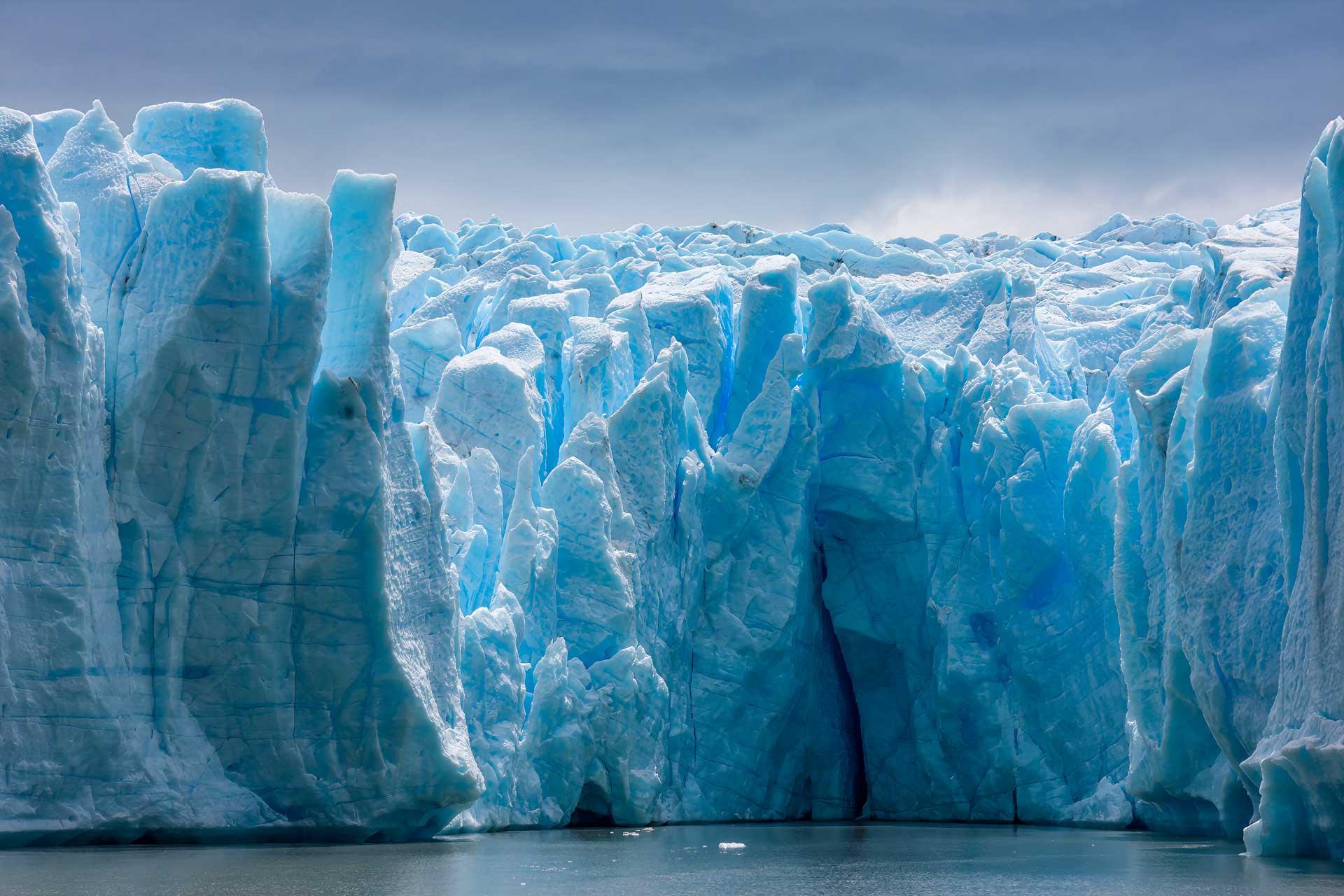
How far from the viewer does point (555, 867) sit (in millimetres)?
13781

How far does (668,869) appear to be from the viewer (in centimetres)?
1405

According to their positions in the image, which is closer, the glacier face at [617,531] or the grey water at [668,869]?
the grey water at [668,869]

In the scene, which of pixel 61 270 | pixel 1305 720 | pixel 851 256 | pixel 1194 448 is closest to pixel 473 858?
pixel 61 270

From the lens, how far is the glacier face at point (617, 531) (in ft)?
47.5

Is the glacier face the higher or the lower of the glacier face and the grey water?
the higher

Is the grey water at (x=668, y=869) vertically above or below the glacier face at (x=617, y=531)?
below

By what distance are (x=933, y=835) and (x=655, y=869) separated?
7.73 metres

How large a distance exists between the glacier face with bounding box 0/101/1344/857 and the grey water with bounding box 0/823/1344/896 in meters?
0.93

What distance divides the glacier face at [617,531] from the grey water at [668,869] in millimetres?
926

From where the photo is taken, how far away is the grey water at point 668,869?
1129cm

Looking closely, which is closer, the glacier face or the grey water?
the grey water

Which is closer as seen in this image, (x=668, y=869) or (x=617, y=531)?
(x=668, y=869)

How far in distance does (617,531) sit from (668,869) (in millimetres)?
8490

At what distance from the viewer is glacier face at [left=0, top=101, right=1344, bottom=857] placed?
14.5 metres
